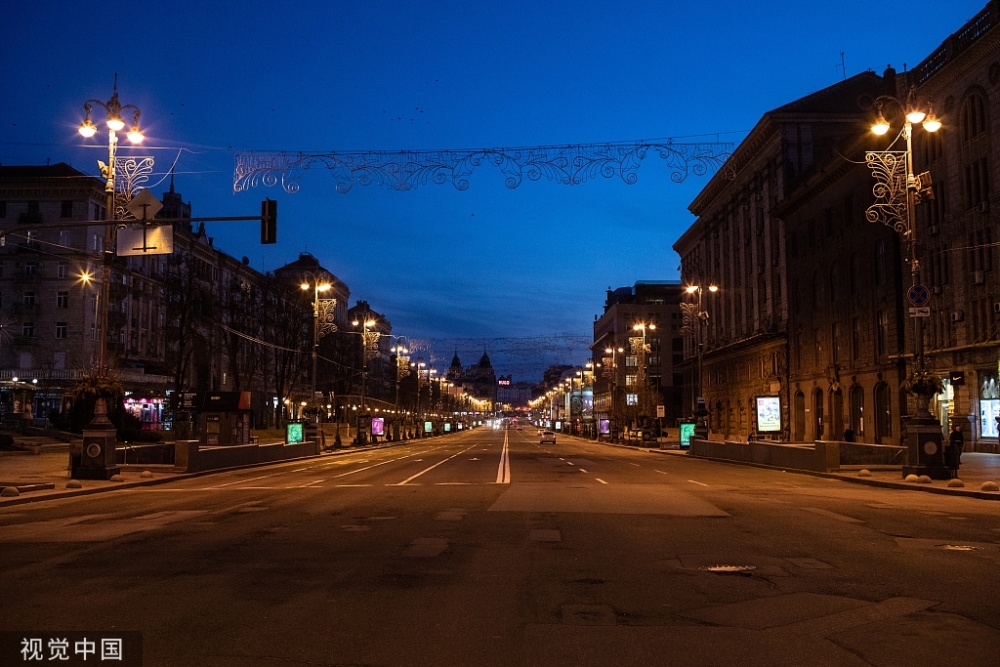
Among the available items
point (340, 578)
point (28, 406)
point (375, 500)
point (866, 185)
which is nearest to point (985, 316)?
point (866, 185)

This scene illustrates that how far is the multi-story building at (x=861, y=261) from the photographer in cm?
4228

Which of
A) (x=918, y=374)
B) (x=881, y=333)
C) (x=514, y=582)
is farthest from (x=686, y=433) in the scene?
(x=514, y=582)

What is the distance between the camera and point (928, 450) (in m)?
26.1

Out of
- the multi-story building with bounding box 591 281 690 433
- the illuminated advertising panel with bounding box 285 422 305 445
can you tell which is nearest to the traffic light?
the illuminated advertising panel with bounding box 285 422 305 445

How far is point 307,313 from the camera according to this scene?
8600cm

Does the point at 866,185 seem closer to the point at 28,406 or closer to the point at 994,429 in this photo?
the point at 994,429

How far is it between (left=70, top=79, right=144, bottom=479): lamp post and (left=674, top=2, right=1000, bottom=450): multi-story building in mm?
18921

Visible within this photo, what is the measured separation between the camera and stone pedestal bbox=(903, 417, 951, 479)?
26000 millimetres

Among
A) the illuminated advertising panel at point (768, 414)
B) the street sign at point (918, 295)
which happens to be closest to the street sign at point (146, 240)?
the street sign at point (918, 295)

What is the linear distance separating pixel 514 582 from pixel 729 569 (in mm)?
2819

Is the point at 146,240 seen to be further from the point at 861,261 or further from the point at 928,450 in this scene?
the point at 861,261

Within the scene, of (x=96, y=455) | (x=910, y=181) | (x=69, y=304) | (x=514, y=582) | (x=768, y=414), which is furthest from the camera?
(x=69, y=304)

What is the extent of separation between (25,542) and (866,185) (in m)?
53.1

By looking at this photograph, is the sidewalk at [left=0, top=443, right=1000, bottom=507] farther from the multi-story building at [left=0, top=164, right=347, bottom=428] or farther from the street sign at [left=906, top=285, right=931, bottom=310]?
the multi-story building at [left=0, top=164, right=347, bottom=428]
